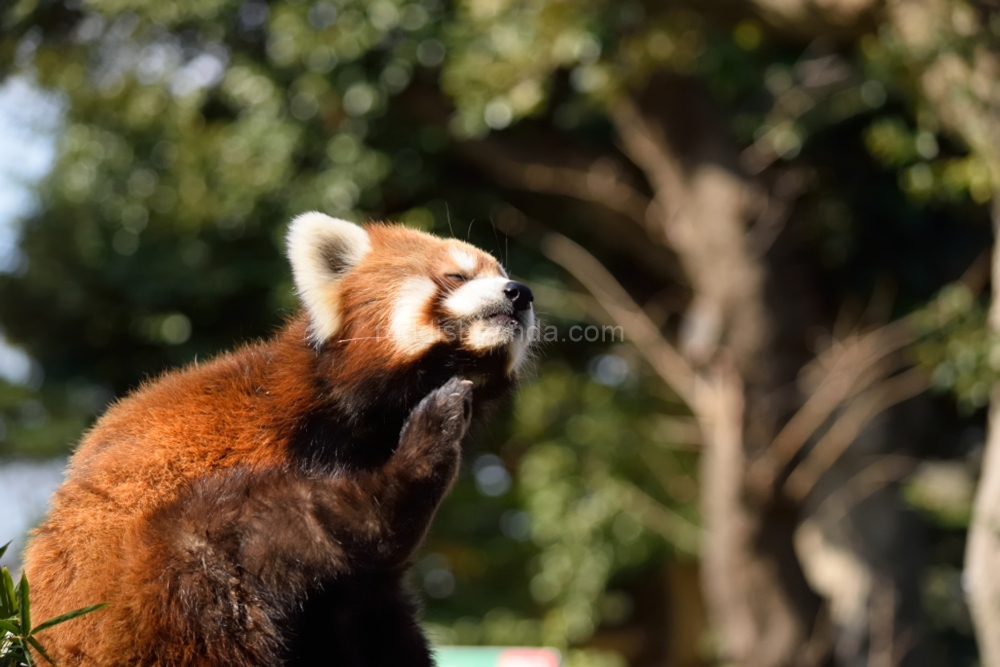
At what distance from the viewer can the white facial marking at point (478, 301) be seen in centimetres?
256

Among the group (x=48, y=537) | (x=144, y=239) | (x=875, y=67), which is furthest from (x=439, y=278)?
(x=144, y=239)

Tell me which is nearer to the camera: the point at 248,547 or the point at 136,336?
the point at 248,547

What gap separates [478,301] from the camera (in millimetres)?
2570

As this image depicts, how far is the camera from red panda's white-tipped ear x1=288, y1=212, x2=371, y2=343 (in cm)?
271

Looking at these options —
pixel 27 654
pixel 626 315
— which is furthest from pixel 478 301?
pixel 626 315

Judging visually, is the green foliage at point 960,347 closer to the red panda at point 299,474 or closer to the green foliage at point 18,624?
the red panda at point 299,474

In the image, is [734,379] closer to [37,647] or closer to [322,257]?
[322,257]

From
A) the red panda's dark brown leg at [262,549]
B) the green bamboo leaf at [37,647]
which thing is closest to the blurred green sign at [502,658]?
the red panda's dark brown leg at [262,549]

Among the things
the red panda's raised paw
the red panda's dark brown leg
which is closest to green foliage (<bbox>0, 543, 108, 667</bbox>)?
the red panda's dark brown leg

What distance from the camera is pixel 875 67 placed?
5918 millimetres

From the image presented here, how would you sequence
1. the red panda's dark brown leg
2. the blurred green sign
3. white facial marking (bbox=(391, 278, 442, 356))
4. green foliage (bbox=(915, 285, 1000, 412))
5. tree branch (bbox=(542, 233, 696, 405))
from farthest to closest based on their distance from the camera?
tree branch (bbox=(542, 233, 696, 405)) < the blurred green sign < green foliage (bbox=(915, 285, 1000, 412)) < white facial marking (bbox=(391, 278, 442, 356)) < the red panda's dark brown leg

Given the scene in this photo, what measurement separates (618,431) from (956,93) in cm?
432

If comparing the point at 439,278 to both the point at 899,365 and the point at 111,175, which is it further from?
the point at 111,175

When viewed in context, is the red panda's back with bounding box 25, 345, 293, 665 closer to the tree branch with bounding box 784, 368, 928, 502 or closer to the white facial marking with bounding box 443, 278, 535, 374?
the white facial marking with bounding box 443, 278, 535, 374
